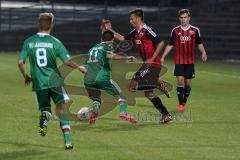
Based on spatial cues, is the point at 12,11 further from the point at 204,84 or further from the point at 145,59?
the point at 145,59

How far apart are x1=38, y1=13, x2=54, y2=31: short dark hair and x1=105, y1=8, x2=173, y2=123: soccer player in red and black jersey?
3.12 metres

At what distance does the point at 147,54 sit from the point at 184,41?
92.9 inches

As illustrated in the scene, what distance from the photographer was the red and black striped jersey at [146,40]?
1407 centimetres

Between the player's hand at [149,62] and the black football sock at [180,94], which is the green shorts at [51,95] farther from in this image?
the black football sock at [180,94]

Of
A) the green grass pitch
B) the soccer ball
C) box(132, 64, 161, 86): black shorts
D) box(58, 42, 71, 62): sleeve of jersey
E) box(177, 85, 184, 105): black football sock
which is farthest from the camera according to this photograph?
box(177, 85, 184, 105): black football sock

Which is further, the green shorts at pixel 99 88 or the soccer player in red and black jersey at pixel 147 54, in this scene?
the soccer player in red and black jersey at pixel 147 54

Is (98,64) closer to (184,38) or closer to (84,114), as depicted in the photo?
(84,114)

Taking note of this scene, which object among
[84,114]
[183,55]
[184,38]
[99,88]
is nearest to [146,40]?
[99,88]

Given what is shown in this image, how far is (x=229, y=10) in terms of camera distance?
4203 centimetres

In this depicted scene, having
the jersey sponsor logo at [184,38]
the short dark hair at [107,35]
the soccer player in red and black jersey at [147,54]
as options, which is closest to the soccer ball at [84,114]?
the soccer player in red and black jersey at [147,54]

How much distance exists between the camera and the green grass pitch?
1054 centimetres

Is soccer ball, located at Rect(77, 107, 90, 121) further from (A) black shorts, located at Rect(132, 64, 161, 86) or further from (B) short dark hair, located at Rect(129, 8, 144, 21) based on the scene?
(B) short dark hair, located at Rect(129, 8, 144, 21)

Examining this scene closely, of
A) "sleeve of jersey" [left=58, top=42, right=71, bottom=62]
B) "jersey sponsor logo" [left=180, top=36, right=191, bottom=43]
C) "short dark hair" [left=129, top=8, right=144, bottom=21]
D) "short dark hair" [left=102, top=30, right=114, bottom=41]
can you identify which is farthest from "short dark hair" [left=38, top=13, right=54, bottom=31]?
"jersey sponsor logo" [left=180, top=36, right=191, bottom=43]

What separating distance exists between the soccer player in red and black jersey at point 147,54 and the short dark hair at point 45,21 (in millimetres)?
3121
